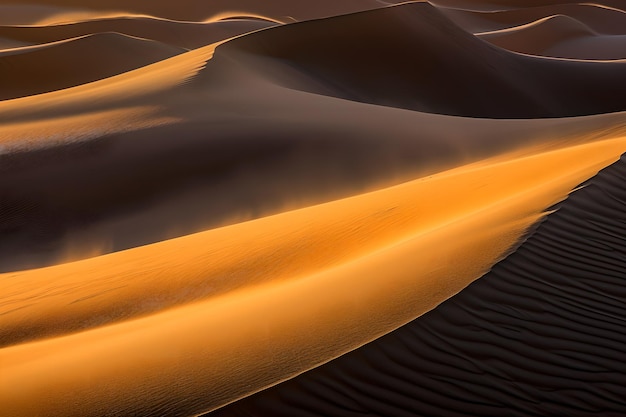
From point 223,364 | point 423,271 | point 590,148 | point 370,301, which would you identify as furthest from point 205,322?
point 590,148

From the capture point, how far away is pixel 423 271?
10.6 ft

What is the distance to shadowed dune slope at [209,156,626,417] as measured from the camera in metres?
2.60

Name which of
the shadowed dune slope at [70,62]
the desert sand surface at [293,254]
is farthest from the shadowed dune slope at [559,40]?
the desert sand surface at [293,254]

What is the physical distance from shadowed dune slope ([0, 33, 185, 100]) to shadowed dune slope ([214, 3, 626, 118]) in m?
3.51

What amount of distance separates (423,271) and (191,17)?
23823mm

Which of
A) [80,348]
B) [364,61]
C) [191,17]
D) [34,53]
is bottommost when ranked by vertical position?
[80,348]

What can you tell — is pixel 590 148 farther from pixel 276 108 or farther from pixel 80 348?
pixel 276 108

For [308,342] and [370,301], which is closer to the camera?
[308,342]

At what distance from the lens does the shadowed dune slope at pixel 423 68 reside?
12.5 metres

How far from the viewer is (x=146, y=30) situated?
20.0 metres

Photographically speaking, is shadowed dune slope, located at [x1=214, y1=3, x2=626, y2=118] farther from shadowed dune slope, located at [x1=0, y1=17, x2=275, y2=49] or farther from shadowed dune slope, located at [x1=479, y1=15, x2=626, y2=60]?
shadowed dune slope, located at [x1=0, y1=17, x2=275, y2=49]

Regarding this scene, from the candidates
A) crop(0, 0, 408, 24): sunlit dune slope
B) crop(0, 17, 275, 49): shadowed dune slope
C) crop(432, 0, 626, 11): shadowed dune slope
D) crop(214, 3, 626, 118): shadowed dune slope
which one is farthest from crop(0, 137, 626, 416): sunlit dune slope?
crop(432, 0, 626, 11): shadowed dune slope

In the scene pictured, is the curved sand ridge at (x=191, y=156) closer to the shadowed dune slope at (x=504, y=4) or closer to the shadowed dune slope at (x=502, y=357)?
the shadowed dune slope at (x=502, y=357)

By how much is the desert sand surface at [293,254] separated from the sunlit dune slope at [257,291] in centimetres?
1
